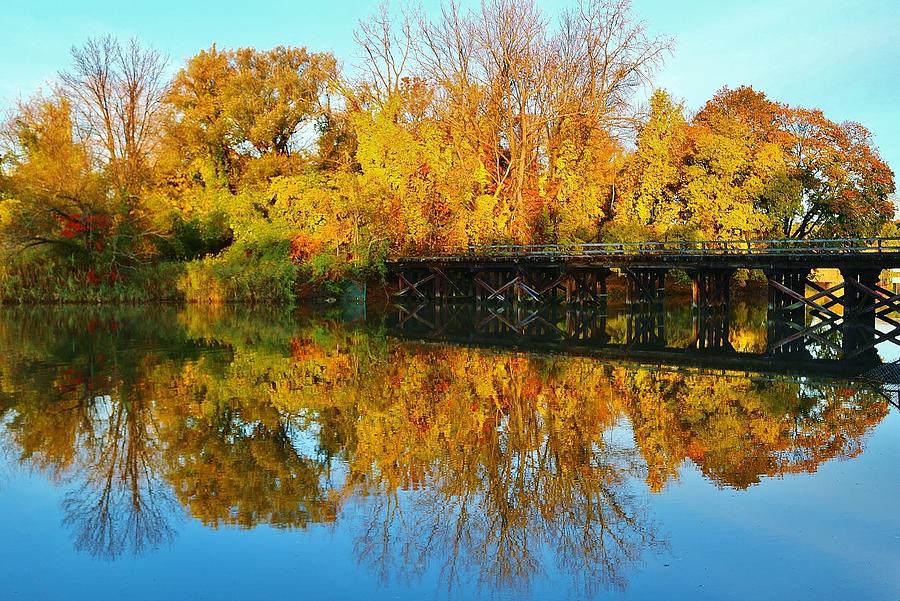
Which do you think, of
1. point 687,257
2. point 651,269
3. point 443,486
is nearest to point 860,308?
point 687,257

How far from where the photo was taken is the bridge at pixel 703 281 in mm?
24531

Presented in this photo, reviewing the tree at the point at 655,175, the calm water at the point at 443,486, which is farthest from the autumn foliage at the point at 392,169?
the calm water at the point at 443,486

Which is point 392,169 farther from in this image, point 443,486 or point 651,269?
point 443,486

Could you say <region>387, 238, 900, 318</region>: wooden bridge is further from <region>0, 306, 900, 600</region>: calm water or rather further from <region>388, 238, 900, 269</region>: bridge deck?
<region>0, 306, 900, 600</region>: calm water

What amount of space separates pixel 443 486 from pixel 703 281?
24.5 meters

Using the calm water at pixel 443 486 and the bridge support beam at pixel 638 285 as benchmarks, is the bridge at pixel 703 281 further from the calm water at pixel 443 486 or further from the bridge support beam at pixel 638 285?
the calm water at pixel 443 486

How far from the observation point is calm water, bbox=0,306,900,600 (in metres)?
6.29

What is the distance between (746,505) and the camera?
787 cm

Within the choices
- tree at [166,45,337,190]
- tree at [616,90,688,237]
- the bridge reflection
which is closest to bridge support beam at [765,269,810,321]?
the bridge reflection

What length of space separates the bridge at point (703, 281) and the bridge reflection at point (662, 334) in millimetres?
123

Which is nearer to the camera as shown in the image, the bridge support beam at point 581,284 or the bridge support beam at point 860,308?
the bridge support beam at point 860,308

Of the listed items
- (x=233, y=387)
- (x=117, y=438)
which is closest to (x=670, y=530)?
(x=117, y=438)

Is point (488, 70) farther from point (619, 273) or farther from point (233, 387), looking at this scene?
point (233, 387)

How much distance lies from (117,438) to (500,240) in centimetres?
2914
